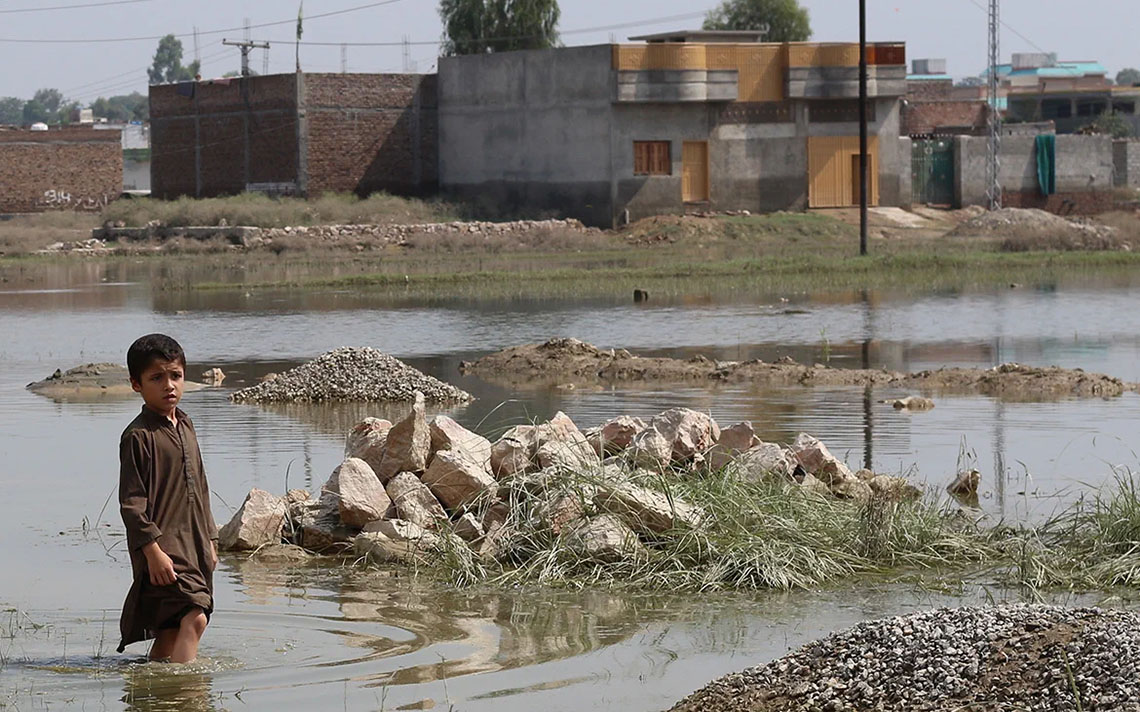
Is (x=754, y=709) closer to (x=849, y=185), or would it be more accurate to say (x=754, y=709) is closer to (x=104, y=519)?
(x=104, y=519)

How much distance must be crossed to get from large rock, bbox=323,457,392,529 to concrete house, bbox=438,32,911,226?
141ft

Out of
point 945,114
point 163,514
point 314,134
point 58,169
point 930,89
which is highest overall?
point 930,89

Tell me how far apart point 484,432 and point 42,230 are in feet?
151

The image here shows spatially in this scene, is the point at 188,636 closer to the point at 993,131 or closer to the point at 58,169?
the point at 993,131

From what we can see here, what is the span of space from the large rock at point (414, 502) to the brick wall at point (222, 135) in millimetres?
48677

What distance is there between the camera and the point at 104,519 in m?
11.5

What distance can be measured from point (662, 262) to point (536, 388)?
2431 centimetres

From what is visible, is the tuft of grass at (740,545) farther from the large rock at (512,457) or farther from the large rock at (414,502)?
the large rock at (414,502)

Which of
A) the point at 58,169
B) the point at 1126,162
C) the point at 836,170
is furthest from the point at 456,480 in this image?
the point at 58,169

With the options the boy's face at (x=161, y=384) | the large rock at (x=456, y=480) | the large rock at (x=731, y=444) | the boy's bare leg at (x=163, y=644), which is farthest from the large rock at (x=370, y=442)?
the boy's face at (x=161, y=384)

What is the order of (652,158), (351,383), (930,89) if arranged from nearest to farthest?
(351,383), (652,158), (930,89)

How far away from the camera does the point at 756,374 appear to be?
19125mm

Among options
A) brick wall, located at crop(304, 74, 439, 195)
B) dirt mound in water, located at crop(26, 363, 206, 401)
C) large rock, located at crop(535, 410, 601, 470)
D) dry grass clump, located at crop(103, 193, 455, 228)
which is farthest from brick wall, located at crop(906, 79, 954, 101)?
large rock, located at crop(535, 410, 601, 470)

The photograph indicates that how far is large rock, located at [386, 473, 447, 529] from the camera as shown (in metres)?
10.3
